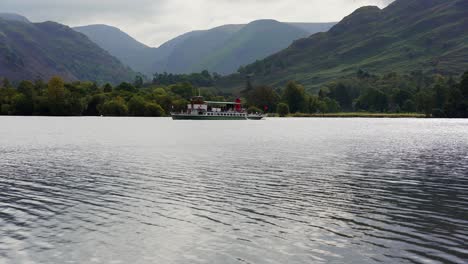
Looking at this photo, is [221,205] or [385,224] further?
[221,205]

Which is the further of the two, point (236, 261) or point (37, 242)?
point (37, 242)

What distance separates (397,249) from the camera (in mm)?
24031

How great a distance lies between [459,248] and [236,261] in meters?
11.5

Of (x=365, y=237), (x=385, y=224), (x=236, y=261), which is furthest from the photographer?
(x=385, y=224)

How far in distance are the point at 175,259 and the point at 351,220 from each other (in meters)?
13.2

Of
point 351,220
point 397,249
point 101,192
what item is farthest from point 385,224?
point 101,192

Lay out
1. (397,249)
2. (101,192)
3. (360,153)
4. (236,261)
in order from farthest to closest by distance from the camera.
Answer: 1. (360,153)
2. (101,192)
3. (397,249)
4. (236,261)

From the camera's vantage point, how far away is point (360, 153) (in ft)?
268

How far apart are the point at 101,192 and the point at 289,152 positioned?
153 ft

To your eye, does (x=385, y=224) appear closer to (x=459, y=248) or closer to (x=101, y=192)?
(x=459, y=248)

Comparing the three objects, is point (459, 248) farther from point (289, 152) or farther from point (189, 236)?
point (289, 152)

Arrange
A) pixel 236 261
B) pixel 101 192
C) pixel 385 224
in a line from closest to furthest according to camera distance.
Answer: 1. pixel 236 261
2. pixel 385 224
3. pixel 101 192

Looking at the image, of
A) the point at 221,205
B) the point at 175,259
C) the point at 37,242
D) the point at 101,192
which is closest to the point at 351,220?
the point at 221,205

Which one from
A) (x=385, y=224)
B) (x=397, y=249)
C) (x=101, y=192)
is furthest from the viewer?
(x=101, y=192)
